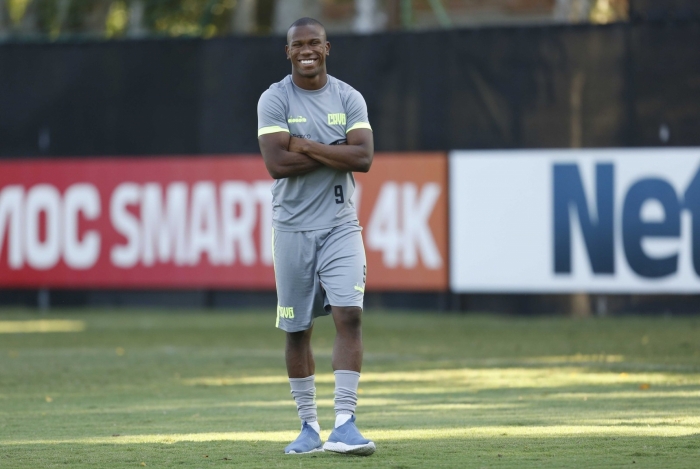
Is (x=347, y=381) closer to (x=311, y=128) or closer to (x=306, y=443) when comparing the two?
A: (x=306, y=443)

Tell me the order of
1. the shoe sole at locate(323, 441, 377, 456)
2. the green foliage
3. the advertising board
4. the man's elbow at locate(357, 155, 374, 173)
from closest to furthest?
the shoe sole at locate(323, 441, 377, 456), the man's elbow at locate(357, 155, 374, 173), the advertising board, the green foliage

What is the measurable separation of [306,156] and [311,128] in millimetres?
190

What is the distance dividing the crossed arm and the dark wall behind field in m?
9.13

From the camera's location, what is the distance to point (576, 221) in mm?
15070

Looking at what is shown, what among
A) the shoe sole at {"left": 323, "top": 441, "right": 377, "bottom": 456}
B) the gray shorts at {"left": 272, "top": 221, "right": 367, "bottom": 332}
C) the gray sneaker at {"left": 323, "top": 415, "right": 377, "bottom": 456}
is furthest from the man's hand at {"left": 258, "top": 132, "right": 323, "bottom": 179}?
the shoe sole at {"left": 323, "top": 441, "right": 377, "bottom": 456}

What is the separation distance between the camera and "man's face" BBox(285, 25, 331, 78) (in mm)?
6723

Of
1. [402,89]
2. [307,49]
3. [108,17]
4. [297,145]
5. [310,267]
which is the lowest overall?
[310,267]

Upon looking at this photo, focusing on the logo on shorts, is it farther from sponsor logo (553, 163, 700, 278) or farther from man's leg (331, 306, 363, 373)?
sponsor logo (553, 163, 700, 278)

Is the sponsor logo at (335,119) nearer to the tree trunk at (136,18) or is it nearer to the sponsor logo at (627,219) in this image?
the sponsor logo at (627,219)

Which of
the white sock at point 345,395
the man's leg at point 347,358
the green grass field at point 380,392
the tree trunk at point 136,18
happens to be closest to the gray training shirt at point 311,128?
the man's leg at point 347,358

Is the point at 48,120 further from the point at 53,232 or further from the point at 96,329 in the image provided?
the point at 96,329

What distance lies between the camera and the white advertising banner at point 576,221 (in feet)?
48.4

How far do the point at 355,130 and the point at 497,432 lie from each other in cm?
190

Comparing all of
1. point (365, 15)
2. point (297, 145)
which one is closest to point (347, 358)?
point (297, 145)
